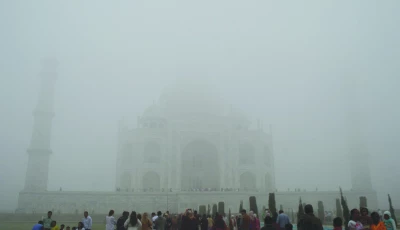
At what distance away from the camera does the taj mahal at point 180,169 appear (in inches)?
1264

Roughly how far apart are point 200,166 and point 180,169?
14.2 feet

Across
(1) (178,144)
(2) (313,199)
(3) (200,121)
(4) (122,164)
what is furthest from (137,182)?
(2) (313,199)

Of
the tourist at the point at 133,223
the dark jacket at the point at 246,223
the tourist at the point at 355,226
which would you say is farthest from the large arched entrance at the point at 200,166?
the tourist at the point at 355,226

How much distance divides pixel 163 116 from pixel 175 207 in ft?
46.5

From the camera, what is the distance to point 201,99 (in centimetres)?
4766

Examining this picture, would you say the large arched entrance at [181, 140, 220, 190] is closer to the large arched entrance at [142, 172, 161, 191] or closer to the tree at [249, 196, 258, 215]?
the large arched entrance at [142, 172, 161, 191]

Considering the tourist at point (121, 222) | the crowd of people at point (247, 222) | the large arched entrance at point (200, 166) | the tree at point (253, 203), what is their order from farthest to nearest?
the large arched entrance at point (200, 166)
the tree at point (253, 203)
the tourist at point (121, 222)
the crowd of people at point (247, 222)

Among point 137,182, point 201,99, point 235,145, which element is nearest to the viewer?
point 137,182

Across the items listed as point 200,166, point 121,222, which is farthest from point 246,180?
point 121,222

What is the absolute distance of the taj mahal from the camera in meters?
32.1

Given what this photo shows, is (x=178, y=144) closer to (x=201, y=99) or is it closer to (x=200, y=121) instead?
(x=200, y=121)

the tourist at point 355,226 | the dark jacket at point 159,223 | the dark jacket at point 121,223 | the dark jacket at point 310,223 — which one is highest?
the dark jacket at point 310,223

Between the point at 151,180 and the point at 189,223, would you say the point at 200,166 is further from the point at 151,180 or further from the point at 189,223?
the point at 189,223

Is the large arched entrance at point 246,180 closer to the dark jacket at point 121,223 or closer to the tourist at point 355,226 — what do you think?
the dark jacket at point 121,223
